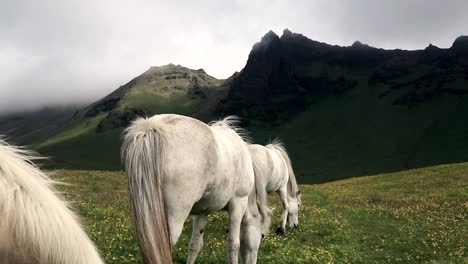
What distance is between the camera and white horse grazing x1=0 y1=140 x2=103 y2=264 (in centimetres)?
256

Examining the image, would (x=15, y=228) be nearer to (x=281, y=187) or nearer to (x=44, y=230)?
(x=44, y=230)

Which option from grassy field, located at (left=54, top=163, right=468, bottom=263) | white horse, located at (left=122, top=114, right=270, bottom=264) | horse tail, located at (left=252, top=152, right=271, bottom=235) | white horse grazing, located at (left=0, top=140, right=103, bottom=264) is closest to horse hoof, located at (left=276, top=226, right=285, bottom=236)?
grassy field, located at (left=54, top=163, right=468, bottom=263)

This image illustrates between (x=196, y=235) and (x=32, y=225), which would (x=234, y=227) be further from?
(x=32, y=225)

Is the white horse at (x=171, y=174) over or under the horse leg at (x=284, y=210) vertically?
over

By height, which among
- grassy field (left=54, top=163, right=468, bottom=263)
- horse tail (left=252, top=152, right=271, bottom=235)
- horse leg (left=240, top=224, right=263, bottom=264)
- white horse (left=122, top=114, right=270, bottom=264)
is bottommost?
grassy field (left=54, top=163, right=468, bottom=263)

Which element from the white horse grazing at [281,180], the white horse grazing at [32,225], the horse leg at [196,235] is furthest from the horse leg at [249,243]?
the white horse grazing at [281,180]

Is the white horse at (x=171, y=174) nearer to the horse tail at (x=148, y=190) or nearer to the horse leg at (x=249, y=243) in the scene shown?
the horse tail at (x=148, y=190)

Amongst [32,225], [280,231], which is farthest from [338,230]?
[32,225]

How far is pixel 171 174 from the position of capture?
20.5ft

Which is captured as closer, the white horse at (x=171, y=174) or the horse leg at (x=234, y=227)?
the white horse at (x=171, y=174)

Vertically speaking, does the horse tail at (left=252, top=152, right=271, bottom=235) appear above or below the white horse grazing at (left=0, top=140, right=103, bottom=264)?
below

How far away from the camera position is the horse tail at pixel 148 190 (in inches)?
227

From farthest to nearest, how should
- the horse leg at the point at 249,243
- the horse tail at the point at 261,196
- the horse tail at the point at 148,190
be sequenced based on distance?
the horse tail at the point at 261,196 < the horse leg at the point at 249,243 < the horse tail at the point at 148,190

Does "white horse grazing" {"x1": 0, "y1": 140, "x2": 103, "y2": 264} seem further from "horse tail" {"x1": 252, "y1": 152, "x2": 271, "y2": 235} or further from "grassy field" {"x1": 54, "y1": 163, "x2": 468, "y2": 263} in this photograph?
→ "horse tail" {"x1": 252, "y1": 152, "x2": 271, "y2": 235}
